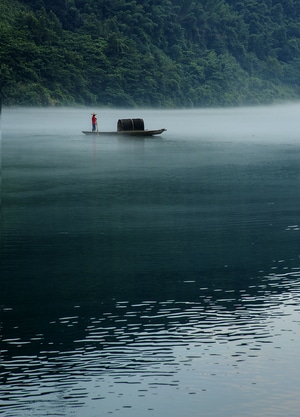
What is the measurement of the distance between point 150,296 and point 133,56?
134 meters

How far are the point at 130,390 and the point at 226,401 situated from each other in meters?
1.44

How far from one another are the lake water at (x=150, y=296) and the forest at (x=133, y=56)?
9199 cm

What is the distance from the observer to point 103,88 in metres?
145

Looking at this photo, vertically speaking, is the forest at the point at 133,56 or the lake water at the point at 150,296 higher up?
the forest at the point at 133,56

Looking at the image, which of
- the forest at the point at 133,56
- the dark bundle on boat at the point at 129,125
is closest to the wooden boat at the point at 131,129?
the dark bundle on boat at the point at 129,125

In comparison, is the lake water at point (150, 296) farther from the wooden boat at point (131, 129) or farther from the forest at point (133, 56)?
the forest at point (133, 56)

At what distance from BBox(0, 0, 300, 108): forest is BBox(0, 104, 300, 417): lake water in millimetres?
91986

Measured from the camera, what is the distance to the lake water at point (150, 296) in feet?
50.8

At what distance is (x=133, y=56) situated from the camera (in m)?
154

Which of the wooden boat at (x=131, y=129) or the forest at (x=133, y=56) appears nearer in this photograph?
the wooden boat at (x=131, y=129)

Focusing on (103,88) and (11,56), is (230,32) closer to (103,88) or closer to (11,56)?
(103,88)

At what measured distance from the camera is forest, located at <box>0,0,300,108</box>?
137 metres

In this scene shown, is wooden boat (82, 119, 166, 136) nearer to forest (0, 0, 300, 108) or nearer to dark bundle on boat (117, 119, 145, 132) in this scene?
dark bundle on boat (117, 119, 145, 132)

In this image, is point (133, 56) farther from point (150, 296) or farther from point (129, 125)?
point (150, 296)
